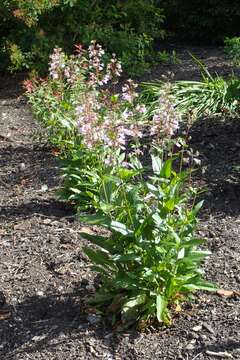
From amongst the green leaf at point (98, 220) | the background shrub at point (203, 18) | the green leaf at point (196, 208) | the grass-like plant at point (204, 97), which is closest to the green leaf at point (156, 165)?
the green leaf at point (196, 208)

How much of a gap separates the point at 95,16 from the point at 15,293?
587cm

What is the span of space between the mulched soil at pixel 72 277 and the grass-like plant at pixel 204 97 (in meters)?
0.59

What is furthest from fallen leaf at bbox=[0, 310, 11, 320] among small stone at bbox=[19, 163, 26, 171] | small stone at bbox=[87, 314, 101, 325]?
small stone at bbox=[19, 163, 26, 171]

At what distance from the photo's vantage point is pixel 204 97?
7.10m

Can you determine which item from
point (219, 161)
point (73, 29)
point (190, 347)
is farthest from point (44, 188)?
point (73, 29)

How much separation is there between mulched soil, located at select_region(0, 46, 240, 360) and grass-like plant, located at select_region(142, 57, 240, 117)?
1.93 feet

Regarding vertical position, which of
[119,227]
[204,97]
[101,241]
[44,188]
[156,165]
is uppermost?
[156,165]

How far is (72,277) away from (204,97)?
372 centimetres

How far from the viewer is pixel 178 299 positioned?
348 centimetres

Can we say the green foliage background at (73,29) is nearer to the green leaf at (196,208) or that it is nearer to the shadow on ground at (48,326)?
the shadow on ground at (48,326)

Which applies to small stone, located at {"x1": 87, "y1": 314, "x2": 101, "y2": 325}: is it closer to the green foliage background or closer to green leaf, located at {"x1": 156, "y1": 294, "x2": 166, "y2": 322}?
green leaf, located at {"x1": 156, "y1": 294, "x2": 166, "y2": 322}

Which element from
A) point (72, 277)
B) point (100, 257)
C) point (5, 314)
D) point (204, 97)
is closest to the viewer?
point (100, 257)

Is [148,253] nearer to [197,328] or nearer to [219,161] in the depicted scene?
[197,328]

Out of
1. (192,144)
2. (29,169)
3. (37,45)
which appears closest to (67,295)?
(29,169)
